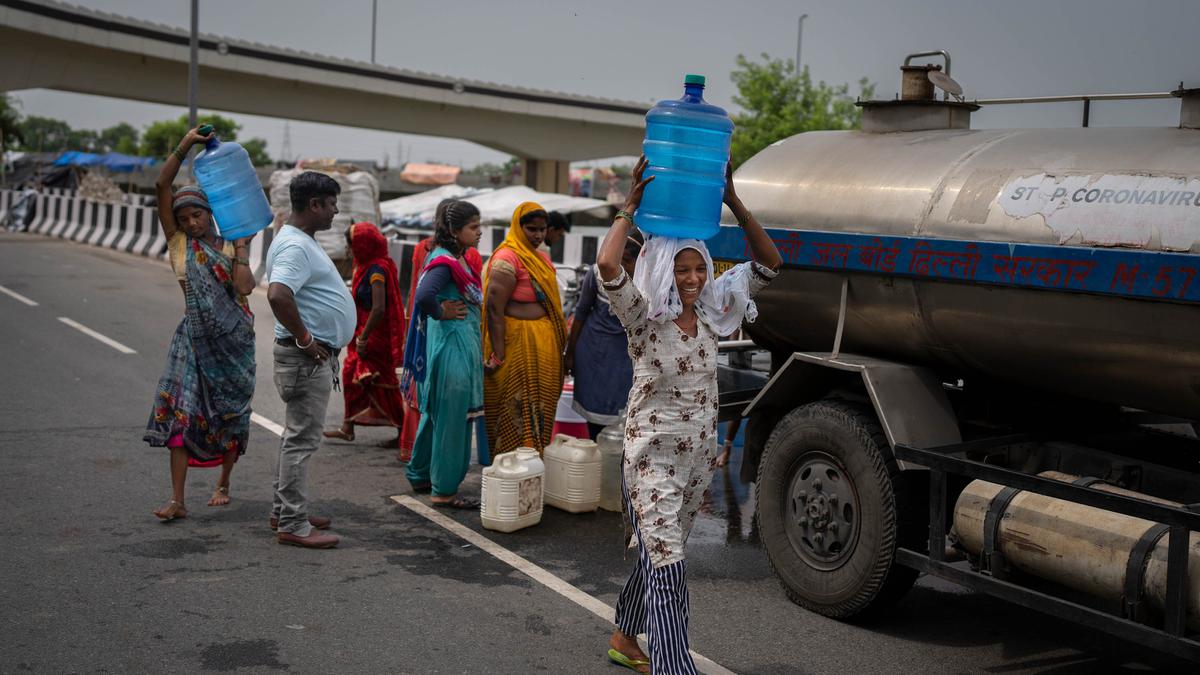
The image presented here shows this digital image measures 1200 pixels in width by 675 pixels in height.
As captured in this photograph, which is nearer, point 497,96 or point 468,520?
point 468,520

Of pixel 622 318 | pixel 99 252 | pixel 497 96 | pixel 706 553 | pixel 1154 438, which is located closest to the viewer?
pixel 622 318

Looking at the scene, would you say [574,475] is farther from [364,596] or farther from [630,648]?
[630,648]

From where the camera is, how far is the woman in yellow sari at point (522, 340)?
719cm

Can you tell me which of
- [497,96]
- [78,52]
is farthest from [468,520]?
[497,96]

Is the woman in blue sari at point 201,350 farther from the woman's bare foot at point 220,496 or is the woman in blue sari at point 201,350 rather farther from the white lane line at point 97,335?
the white lane line at point 97,335

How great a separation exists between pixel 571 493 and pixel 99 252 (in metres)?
23.1

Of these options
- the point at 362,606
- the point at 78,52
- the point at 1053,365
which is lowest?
the point at 362,606

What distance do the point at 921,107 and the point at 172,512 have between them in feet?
14.8

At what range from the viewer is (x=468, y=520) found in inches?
273

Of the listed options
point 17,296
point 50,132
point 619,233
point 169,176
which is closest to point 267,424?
point 169,176

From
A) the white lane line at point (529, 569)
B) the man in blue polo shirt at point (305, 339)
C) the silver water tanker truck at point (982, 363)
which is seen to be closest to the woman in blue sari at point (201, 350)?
the man in blue polo shirt at point (305, 339)

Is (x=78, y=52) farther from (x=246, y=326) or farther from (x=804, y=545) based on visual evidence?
(x=804, y=545)

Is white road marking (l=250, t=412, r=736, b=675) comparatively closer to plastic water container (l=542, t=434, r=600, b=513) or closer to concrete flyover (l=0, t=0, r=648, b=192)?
plastic water container (l=542, t=434, r=600, b=513)

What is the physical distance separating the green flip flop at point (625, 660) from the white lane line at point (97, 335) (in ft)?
30.9
